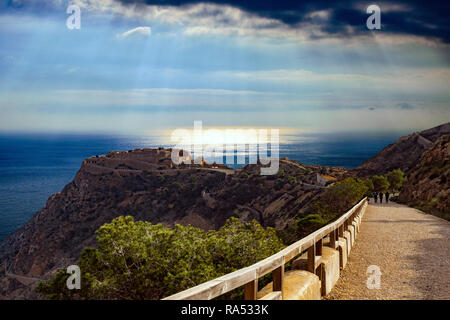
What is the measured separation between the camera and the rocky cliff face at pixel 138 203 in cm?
7438

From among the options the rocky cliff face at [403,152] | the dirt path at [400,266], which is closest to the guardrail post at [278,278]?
the dirt path at [400,266]

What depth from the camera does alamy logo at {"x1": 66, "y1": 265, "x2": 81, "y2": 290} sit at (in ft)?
50.6

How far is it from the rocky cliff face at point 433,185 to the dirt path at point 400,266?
11779 millimetres

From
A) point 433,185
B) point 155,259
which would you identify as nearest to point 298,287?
point 155,259

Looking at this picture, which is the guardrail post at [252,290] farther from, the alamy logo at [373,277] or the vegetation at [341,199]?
the vegetation at [341,199]

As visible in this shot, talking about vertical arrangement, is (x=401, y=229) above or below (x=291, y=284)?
below

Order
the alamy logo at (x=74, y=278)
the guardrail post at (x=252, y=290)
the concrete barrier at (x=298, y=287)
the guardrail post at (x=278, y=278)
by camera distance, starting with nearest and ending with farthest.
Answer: the guardrail post at (x=252, y=290) → the guardrail post at (x=278, y=278) → the concrete barrier at (x=298, y=287) → the alamy logo at (x=74, y=278)

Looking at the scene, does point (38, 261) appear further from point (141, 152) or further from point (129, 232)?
point (129, 232)

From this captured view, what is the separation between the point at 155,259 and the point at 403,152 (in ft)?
328

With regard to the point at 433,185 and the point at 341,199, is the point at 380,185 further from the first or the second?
the point at 433,185

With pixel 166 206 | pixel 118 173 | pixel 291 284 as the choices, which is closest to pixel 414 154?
pixel 166 206

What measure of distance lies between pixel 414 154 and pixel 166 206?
60589mm

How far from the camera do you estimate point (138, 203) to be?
9431 centimetres

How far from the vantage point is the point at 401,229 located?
14.9 meters
